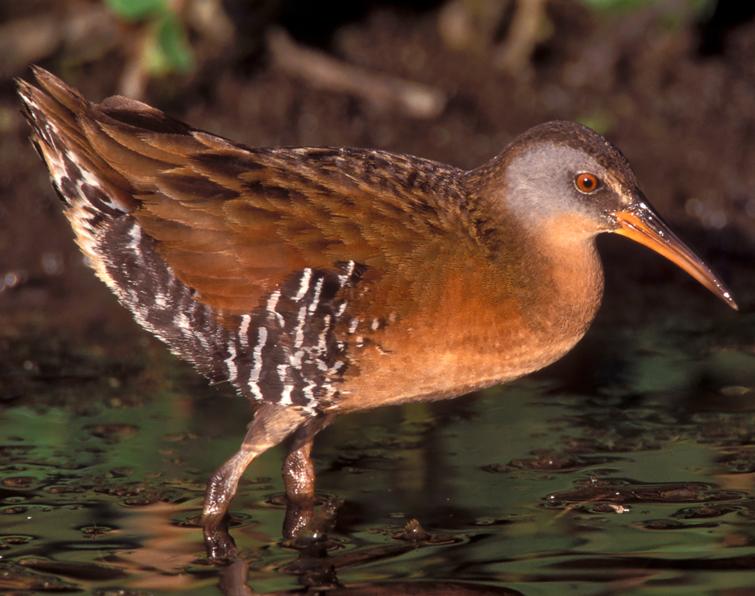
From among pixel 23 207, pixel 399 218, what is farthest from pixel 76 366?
pixel 399 218

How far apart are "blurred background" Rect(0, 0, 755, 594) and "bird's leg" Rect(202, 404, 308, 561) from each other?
3.3 inches

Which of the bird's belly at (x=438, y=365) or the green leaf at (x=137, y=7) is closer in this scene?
the bird's belly at (x=438, y=365)

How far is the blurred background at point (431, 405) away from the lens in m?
4.47

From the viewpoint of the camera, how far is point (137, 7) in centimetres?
738

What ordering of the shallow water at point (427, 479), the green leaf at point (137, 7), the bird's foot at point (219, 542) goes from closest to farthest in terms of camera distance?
the shallow water at point (427, 479)
the bird's foot at point (219, 542)
the green leaf at point (137, 7)

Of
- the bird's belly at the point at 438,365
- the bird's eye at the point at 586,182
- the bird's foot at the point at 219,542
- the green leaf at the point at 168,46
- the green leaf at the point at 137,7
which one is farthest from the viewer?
the green leaf at the point at 168,46

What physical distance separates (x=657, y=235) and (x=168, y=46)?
353 centimetres

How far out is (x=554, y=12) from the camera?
8914 millimetres

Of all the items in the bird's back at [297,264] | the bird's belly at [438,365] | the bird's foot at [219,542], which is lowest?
the bird's foot at [219,542]

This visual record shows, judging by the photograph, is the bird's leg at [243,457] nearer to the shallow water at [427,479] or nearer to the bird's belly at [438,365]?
the shallow water at [427,479]

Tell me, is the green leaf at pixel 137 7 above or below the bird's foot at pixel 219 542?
above

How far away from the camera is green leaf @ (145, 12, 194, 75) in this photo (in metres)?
7.57

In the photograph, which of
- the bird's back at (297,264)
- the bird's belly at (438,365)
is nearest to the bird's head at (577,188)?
the bird's back at (297,264)

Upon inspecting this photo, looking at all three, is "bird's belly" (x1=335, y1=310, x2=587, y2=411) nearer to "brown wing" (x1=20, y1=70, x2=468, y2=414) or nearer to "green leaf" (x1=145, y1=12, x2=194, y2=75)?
"brown wing" (x1=20, y1=70, x2=468, y2=414)
